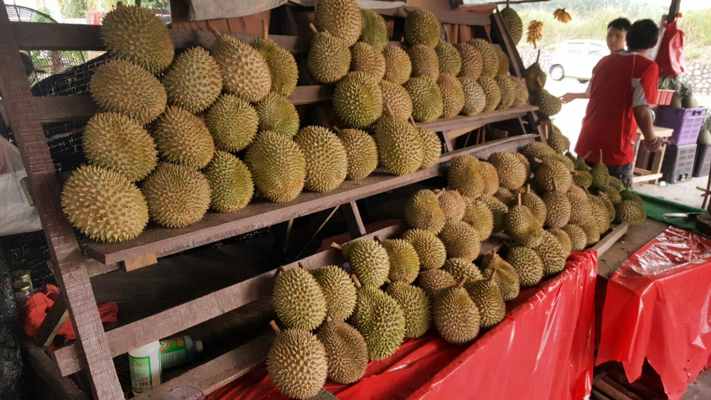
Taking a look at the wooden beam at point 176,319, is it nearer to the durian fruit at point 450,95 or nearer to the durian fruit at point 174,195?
the durian fruit at point 174,195

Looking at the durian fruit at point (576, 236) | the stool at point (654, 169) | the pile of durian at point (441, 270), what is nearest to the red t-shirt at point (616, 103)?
the pile of durian at point (441, 270)

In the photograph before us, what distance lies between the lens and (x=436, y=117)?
85.6 inches

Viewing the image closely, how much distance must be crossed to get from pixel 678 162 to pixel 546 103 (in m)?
4.83

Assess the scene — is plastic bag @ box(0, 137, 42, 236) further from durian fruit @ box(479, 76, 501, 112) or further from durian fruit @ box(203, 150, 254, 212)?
durian fruit @ box(479, 76, 501, 112)

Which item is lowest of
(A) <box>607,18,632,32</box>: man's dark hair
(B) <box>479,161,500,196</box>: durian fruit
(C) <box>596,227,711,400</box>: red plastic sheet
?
(C) <box>596,227,711,400</box>: red plastic sheet

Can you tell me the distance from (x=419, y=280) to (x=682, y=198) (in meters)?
5.85

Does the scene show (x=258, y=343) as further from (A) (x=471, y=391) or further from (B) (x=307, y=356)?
(A) (x=471, y=391)

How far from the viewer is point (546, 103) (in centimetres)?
320

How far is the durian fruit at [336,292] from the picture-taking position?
57.5 inches

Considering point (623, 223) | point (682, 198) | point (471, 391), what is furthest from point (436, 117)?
point (682, 198)

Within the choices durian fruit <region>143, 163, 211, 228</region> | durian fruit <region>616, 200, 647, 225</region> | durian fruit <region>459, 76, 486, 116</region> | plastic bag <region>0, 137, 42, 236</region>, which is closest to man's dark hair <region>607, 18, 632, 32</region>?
durian fruit <region>616, 200, 647, 225</region>

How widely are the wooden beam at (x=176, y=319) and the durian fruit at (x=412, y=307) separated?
1.13 ft

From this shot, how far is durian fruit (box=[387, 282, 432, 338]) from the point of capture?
1.64 metres

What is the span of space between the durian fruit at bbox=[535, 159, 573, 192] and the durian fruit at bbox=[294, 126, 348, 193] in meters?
1.45
